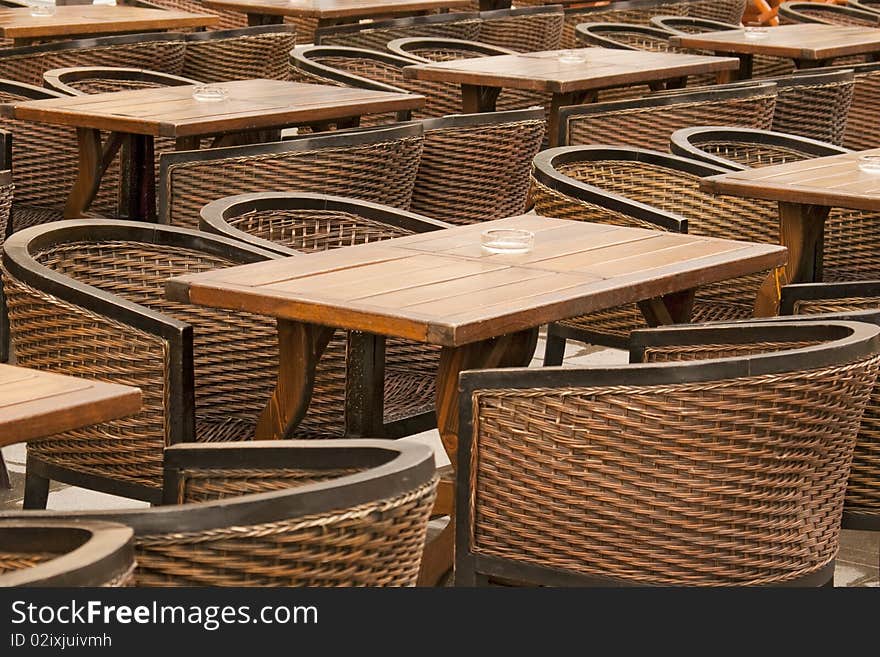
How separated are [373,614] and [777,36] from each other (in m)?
6.38

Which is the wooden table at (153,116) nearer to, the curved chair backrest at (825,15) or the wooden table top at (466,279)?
the wooden table top at (466,279)

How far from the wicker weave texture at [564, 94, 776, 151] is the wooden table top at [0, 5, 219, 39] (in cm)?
258

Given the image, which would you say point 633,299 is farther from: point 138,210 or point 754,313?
point 138,210

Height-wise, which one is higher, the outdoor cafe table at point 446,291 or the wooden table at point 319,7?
the outdoor cafe table at point 446,291

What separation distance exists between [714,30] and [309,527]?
7.40 metres

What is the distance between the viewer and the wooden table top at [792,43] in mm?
7586

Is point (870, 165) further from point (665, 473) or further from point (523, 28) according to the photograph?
point (523, 28)

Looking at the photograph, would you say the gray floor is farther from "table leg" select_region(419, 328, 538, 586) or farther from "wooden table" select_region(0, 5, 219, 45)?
"wooden table" select_region(0, 5, 219, 45)

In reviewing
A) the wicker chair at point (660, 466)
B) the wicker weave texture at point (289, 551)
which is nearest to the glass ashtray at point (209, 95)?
the wicker chair at point (660, 466)

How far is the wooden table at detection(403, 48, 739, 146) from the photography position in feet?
21.2

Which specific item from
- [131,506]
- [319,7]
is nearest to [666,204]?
[131,506]

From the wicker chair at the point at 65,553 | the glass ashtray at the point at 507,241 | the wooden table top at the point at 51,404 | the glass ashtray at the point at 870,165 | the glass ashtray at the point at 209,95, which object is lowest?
the glass ashtray at the point at 209,95

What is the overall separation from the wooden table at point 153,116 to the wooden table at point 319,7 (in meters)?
2.52

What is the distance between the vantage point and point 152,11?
27.1 feet
